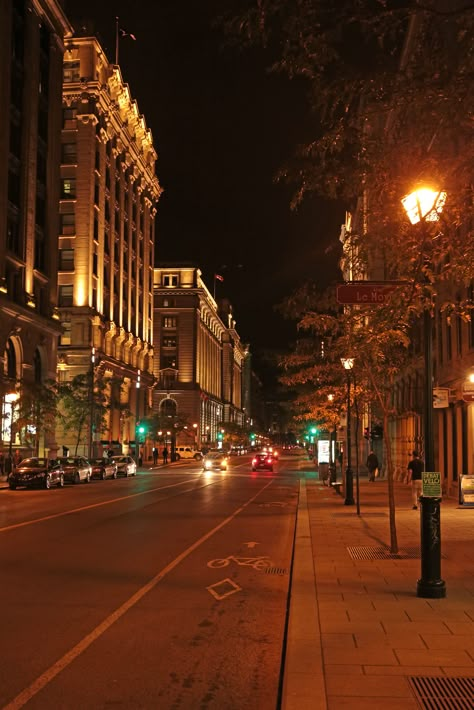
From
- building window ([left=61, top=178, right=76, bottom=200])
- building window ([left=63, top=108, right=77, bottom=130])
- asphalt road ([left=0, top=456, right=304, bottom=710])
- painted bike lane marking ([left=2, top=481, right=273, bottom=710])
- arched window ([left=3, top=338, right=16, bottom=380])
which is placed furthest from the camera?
building window ([left=63, top=108, right=77, bottom=130])

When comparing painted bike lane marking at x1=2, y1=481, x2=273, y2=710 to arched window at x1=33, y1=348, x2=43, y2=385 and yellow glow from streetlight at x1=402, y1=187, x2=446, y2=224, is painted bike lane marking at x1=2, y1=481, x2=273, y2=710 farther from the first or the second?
arched window at x1=33, y1=348, x2=43, y2=385

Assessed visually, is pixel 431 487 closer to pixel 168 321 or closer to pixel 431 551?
pixel 431 551

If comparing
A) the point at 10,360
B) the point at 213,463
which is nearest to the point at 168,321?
the point at 213,463

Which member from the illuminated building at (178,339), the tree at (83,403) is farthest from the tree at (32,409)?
the illuminated building at (178,339)

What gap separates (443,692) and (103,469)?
1814 inches

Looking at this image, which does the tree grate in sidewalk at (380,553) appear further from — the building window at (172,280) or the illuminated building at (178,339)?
the building window at (172,280)

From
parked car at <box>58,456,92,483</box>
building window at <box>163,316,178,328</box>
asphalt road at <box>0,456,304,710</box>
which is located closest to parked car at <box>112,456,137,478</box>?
parked car at <box>58,456,92,483</box>

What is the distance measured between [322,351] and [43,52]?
50601 mm

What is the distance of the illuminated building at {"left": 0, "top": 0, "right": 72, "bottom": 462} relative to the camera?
52.4m

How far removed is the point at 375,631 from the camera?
25.5 ft

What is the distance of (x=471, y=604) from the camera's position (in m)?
9.03

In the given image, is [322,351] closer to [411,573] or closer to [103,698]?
[411,573]

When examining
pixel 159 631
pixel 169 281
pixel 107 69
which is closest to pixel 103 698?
pixel 159 631

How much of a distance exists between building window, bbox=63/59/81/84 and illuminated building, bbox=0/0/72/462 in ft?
Result: 54.5
